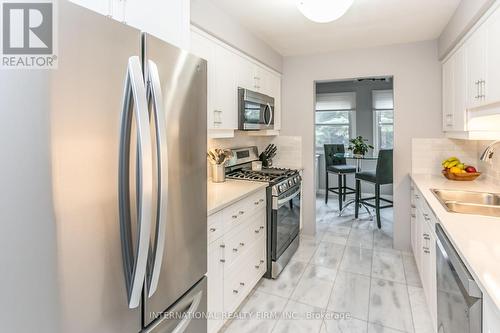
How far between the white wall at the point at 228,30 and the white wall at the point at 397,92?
57cm

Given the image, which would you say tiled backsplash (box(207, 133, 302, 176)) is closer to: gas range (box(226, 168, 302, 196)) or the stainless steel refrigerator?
gas range (box(226, 168, 302, 196))

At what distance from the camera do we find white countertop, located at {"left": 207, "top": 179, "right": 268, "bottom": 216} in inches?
73.7

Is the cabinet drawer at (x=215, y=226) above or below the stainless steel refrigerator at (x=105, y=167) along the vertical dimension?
below

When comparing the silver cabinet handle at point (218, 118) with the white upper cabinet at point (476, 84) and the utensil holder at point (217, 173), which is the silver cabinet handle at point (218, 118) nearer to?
the utensil holder at point (217, 173)

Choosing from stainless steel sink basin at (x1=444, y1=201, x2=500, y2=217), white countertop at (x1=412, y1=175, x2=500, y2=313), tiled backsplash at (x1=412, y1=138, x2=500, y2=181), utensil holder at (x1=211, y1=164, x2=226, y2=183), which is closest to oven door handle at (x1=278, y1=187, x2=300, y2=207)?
utensil holder at (x1=211, y1=164, x2=226, y2=183)

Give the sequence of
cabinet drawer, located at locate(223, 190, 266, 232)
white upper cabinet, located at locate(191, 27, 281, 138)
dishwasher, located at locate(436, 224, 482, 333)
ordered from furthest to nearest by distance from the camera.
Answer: white upper cabinet, located at locate(191, 27, 281, 138) → cabinet drawer, located at locate(223, 190, 266, 232) → dishwasher, located at locate(436, 224, 482, 333)

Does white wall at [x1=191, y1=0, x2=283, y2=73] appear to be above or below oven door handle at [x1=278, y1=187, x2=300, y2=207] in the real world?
above

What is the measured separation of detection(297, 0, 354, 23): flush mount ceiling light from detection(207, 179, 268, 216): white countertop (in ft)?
4.34

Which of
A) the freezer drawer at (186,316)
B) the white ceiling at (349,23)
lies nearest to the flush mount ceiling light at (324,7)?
the white ceiling at (349,23)

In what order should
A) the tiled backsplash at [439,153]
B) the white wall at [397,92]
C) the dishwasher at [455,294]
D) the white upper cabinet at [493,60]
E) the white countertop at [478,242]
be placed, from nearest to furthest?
the white countertop at [478,242] → the dishwasher at [455,294] → the white upper cabinet at [493,60] → the tiled backsplash at [439,153] → the white wall at [397,92]

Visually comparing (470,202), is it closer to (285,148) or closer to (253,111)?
(253,111)

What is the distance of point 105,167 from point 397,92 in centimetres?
342

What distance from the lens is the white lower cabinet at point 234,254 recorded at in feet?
6.12

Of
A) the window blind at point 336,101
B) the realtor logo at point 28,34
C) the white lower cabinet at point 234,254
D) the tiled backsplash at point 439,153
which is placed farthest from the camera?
the window blind at point 336,101
